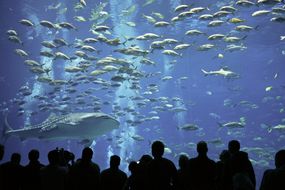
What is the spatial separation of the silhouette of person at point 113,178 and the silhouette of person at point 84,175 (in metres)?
0.09

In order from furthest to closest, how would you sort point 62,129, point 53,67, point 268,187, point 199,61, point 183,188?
point 199,61 < point 53,67 < point 62,129 < point 183,188 < point 268,187

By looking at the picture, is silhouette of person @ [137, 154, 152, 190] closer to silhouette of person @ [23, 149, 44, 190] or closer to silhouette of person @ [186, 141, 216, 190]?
silhouette of person @ [186, 141, 216, 190]

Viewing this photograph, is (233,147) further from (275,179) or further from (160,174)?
(160,174)

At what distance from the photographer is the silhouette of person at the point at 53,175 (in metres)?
4.34

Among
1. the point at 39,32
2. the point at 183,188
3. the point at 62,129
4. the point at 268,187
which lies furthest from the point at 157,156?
the point at 39,32

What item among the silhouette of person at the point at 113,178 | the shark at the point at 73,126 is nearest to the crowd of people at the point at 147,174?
the silhouette of person at the point at 113,178

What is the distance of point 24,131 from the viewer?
13.0 metres

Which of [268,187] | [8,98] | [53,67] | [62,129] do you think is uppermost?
[53,67]

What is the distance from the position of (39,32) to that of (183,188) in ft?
79.7

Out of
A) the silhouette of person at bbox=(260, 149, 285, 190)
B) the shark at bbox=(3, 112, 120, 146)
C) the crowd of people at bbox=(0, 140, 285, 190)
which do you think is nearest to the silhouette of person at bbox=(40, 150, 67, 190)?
the crowd of people at bbox=(0, 140, 285, 190)

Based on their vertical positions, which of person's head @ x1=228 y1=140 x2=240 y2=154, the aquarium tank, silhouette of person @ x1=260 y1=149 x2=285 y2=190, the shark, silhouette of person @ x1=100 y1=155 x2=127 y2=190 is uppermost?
the aquarium tank

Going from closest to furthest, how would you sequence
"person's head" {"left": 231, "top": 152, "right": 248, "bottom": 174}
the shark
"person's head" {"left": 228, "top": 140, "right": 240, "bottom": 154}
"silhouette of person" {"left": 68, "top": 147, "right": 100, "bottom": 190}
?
"person's head" {"left": 231, "top": 152, "right": 248, "bottom": 174} < "silhouette of person" {"left": 68, "top": 147, "right": 100, "bottom": 190} < "person's head" {"left": 228, "top": 140, "right": 240, "bottom": 154} < the shark

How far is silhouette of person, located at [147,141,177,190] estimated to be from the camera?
402 centimetres

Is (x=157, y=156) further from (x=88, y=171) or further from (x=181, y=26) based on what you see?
(x=181, y=26)
